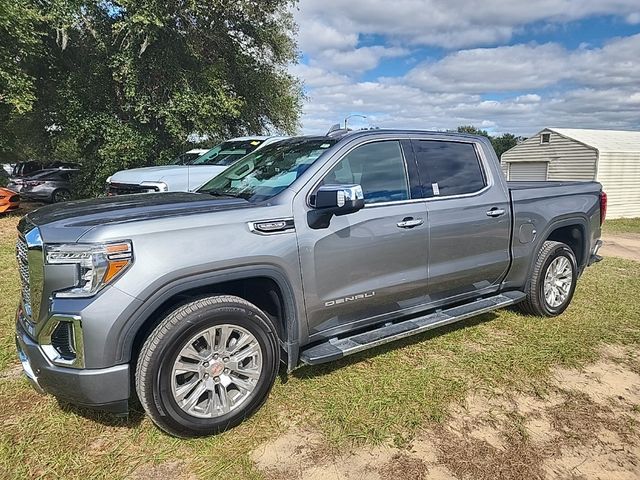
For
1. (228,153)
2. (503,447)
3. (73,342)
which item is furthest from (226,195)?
(228,153)

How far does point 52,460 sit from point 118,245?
1.33 m

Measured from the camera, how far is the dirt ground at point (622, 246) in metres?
9.97

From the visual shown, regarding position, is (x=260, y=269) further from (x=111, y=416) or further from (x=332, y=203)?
(x=111, y=416)

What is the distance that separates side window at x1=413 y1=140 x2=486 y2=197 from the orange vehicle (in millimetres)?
13354

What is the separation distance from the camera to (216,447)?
2852 mm

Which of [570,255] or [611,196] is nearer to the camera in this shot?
[570,255]

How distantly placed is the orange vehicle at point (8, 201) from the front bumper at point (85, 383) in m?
12.8

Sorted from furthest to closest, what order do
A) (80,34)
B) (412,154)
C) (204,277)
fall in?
1. (80,34)
2. (412,154)
3. (204,277)

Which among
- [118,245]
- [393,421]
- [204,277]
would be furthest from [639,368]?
[118,245]

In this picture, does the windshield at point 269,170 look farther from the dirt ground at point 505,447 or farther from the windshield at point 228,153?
the windshield at point 228,153

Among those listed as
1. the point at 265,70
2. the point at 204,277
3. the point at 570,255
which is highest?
the point at 265,70

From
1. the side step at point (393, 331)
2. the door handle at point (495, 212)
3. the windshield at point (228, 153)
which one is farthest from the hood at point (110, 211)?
the windshield at point (228, 153)

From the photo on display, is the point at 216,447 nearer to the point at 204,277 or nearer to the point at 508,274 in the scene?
the point at 204,277

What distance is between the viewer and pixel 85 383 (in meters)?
2.58
